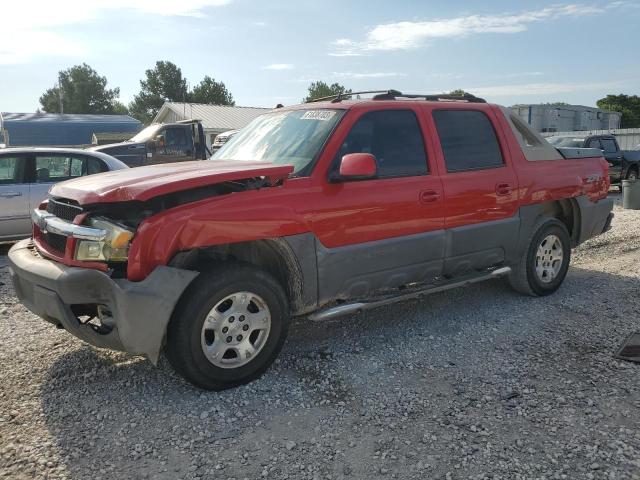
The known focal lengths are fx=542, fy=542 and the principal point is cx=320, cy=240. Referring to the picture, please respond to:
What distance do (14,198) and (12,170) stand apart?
1.44 ft

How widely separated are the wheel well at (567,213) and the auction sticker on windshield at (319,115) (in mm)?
2602

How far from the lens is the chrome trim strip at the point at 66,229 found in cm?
322

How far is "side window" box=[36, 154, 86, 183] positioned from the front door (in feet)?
18.0

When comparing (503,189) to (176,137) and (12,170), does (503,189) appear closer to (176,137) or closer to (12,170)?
(12,170)

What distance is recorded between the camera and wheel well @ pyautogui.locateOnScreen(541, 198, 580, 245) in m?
5.57

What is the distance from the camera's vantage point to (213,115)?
117 ft

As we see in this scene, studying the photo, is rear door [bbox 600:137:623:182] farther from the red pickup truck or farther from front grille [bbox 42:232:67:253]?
front grille [bbox 42:232:67:253]

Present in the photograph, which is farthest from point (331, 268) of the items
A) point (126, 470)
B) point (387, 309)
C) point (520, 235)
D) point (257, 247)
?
point (520, 235)

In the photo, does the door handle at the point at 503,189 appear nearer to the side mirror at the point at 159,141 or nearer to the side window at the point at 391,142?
the side window at the point at 391,142

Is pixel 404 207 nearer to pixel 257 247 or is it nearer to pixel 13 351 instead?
pixel 257 247

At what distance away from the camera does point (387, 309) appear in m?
5.14

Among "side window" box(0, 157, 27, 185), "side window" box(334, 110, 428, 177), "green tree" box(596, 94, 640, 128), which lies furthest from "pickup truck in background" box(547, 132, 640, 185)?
"green tree" box(596, 94, 640, 128)

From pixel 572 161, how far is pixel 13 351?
5446mm

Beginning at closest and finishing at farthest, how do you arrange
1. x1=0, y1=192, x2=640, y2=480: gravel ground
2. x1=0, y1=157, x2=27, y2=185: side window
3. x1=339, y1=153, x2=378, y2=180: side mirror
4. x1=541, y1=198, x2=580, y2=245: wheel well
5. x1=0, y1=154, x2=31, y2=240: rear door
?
1. x1=0, y1=192, x2=640, y2=480: gravel ground
2. x1=339, y1=153, x2=378, y2=180: side mirror
3. x1=541, y1=198, x2=580, y2=245: wheel well
4. x1=0, y1=154, x2=31, y2=240: rear door
5. x1=0, y1=157, x2=27, y2=185: side window
